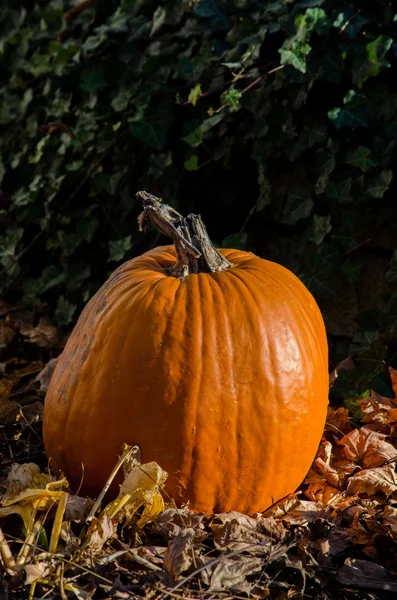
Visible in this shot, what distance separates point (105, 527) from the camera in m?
1.87

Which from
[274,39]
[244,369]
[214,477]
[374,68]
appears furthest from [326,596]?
[274,39]

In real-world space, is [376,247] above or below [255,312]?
below

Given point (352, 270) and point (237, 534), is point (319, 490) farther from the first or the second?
point (352, 270)

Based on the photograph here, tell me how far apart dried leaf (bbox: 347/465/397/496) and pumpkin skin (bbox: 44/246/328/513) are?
8.8 inches

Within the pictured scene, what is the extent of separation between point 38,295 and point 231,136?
140 centimetres

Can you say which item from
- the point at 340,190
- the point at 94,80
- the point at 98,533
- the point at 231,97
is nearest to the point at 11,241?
the point at 94,80

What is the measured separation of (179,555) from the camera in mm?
1801

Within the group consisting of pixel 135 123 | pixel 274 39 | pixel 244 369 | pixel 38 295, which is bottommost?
pixel 38 295

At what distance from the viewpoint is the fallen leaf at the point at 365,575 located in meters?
1.91

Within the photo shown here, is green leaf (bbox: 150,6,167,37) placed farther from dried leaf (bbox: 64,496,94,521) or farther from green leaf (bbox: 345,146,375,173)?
dried leaf (bbox: 64,496,94,521)

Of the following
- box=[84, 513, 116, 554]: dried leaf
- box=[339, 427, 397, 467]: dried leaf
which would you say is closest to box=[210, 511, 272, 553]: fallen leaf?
box=[84, 513, 116, 554]: dried leaf

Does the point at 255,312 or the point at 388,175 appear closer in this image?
the point at 255,312

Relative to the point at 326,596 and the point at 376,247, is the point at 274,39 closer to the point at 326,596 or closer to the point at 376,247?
the point at 376,247

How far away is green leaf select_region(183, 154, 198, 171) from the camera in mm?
3471
